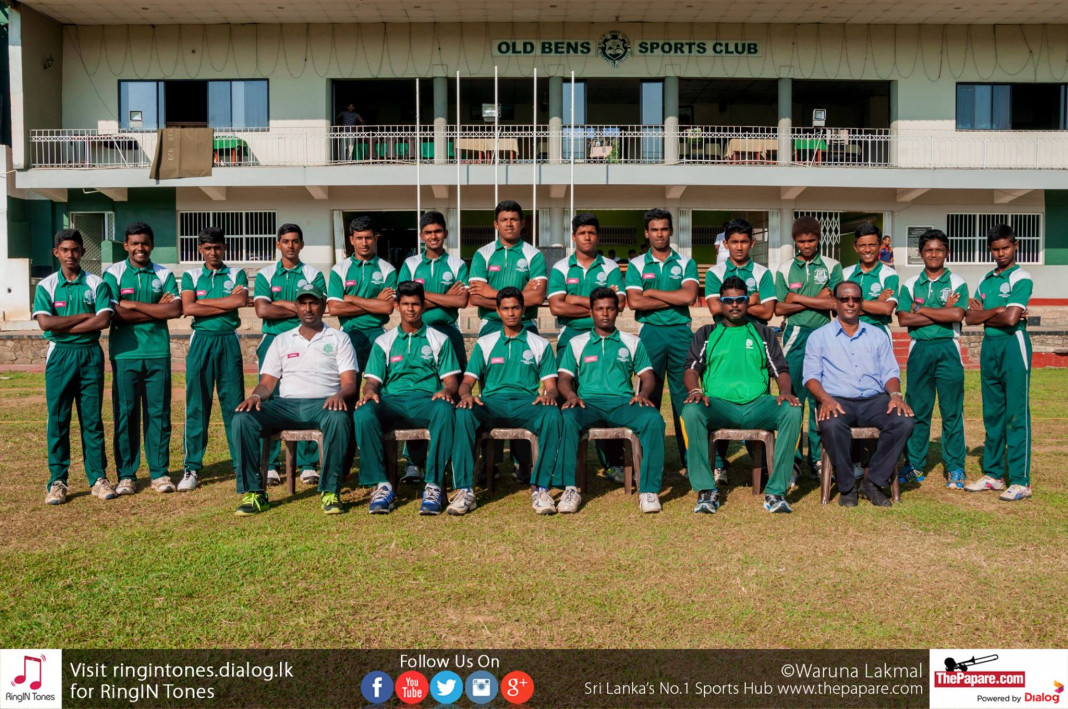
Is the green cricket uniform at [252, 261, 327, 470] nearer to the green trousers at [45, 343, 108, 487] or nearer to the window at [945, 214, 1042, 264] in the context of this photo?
the green trousers at [45, 343, 108, 487]

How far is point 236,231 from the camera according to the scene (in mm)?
22188

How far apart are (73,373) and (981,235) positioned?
22.5 m

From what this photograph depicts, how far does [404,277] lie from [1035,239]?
831 inches

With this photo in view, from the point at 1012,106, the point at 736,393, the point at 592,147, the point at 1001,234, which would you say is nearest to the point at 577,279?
the point at 736,393

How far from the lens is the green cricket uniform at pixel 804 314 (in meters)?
6.84

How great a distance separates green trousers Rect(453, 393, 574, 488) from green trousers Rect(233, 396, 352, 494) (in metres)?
0.76

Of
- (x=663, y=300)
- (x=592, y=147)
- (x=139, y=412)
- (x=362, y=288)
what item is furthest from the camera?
(x=592, y=147)

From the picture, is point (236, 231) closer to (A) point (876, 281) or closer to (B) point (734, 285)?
(B) point (734, 285)

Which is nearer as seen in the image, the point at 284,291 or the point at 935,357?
the point at 935,357

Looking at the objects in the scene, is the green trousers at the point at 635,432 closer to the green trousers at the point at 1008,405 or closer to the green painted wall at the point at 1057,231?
the green trousers at the point at 1008,405

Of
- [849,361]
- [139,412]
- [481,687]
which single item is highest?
[849,361]

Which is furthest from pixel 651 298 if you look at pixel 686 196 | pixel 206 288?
pixel 686 196

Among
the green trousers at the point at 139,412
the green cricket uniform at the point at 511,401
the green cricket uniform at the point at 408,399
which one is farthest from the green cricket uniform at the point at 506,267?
the green trousers at the point at 139,412

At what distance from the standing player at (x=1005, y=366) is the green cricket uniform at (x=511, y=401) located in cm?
317
